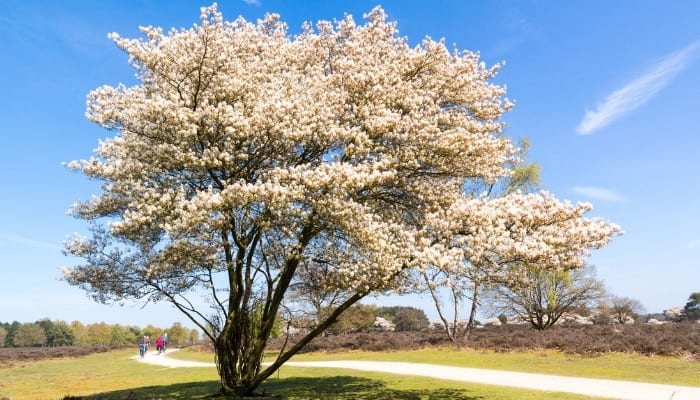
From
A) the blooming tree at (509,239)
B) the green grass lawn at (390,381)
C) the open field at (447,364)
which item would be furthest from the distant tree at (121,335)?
the blooming tree at (509,239)

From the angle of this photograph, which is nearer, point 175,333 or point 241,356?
point 241,356

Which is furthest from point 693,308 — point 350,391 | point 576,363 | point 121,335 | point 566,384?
point 121,335

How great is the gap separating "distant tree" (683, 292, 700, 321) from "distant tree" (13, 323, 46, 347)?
120688 mm

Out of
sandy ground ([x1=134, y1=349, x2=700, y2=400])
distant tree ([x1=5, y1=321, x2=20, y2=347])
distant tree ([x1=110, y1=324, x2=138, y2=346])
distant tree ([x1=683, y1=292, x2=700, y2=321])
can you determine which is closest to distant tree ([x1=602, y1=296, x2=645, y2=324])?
distant tree ([x1=683, y1=292, x2=700, y2=321])

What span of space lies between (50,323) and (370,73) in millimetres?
124151

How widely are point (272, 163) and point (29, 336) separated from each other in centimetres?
11404

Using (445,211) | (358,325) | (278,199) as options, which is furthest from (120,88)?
(358,325)

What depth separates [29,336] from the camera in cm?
10644

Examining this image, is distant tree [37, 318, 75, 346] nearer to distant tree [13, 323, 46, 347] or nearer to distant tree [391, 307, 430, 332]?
distant tree [13, 323, 46, 347]

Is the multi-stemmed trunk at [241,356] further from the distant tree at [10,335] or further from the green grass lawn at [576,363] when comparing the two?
the distant tree at [10,335]

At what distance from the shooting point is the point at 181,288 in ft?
60.2

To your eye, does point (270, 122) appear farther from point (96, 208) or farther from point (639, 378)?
point (639, 378)

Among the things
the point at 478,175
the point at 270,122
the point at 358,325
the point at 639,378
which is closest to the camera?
the point at 270,122

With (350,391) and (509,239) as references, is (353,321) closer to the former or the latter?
(350,391)
